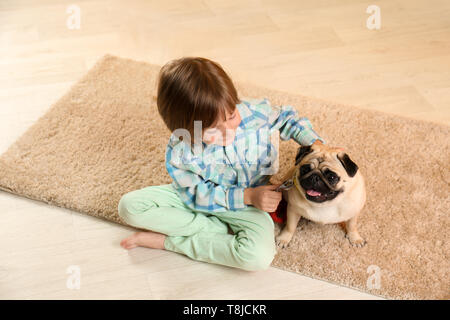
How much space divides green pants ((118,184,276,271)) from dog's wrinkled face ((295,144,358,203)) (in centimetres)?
17

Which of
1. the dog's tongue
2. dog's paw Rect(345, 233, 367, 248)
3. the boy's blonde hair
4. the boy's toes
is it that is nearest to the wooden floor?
the boy's toes

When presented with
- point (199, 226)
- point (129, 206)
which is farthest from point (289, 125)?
point (129, 206)

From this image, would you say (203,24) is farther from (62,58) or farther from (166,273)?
(166,273)

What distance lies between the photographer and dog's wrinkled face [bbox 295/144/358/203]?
0.91 m

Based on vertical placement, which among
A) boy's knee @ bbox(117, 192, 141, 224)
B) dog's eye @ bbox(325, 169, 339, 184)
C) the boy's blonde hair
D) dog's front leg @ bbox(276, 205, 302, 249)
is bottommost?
dog's front leg @ bbox(276, 205, 302, 249)

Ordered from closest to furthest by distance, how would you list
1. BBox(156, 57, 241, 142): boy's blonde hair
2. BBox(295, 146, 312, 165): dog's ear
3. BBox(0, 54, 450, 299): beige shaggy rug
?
BBox(156, 57, 241, 142): boy's blonde hair → BBox(295, 146, 312, 165): dog's ear → BBox(0, 54, 450, 299): beige shaggy rug

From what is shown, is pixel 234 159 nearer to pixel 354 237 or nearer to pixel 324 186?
pixel 324 186

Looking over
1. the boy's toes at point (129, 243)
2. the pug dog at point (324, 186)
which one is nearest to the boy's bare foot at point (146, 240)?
the boy's toes at point (129, 243)

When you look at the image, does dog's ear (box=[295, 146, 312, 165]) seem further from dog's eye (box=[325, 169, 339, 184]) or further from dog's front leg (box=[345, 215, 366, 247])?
dog's front leg (box=[345, 215, 366, 247])

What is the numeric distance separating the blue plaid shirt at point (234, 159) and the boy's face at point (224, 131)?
2cm

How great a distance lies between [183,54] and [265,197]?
94cm

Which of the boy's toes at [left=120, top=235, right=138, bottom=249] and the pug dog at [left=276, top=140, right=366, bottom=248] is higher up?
the pug dog at [left=276, top=140, right=366, bottom=248]

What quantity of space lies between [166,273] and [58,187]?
16.6 inches

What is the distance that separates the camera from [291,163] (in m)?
1.30
